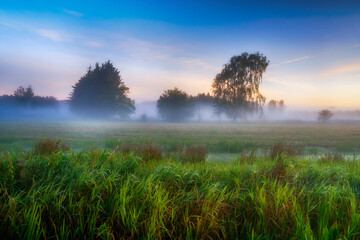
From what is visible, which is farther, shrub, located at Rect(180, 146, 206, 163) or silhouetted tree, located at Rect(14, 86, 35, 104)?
silhouetted tree, located at Rect(14, 86, 35, 104)

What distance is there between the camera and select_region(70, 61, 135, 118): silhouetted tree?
49.6 m

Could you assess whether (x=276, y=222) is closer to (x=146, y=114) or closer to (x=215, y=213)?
(x=215, y=213)

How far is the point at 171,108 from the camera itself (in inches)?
2279

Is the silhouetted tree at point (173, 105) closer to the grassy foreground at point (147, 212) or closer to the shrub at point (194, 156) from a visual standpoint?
the shrub at point (194, 156)

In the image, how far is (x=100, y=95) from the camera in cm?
4869

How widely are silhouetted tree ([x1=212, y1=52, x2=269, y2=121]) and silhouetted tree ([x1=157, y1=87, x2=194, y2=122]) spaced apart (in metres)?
18.3

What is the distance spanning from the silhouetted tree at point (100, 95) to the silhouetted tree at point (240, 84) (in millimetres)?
25217

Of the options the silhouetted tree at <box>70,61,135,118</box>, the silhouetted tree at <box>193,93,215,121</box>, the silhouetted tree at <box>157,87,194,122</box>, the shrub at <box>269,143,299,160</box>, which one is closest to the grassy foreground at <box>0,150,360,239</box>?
the shrub at <box>269,143,299,160</box>

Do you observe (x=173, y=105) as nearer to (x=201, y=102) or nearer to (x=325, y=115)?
(x=201, y=102)

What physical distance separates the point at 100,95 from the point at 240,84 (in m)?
32.5

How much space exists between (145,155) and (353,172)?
536 cm

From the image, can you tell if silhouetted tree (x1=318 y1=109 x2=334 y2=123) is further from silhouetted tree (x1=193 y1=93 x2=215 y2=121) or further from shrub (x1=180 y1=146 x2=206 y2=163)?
shrub (x1=180 y1=146 x2=206 y2=163)

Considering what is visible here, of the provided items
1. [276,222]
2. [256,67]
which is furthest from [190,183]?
[256,67]

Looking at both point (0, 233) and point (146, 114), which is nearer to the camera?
point (0, 233)
